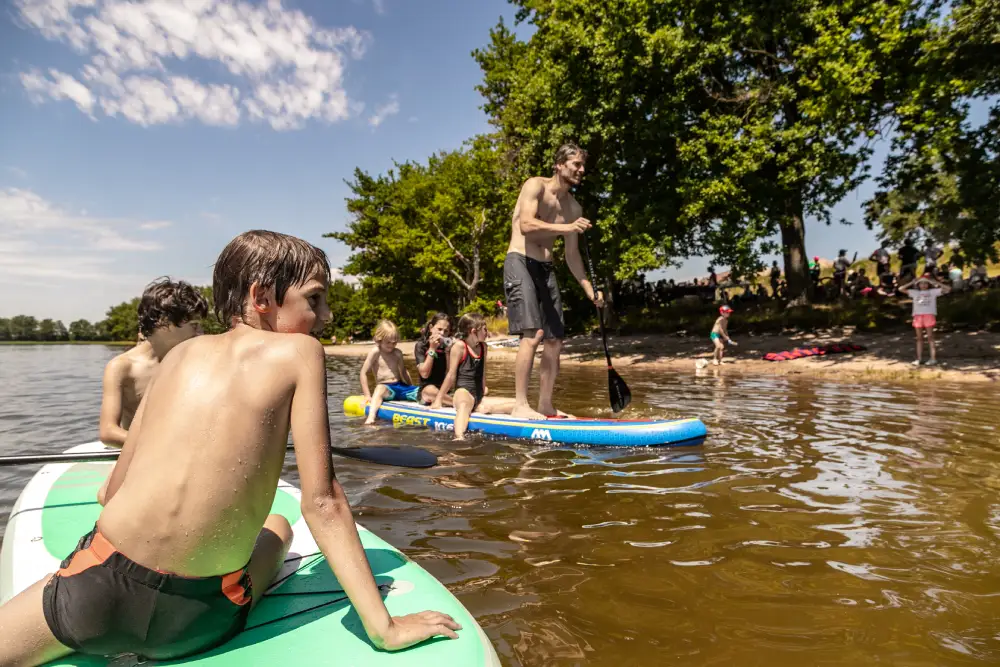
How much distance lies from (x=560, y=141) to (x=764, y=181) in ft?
18.1

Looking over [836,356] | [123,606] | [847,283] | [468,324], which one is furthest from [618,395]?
[847,283]

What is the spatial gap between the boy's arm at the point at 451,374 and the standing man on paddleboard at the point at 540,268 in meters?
1.01

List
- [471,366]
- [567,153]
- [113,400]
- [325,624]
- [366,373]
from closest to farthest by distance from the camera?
[325,624] → [113,400] → [567,153] → [471,366] → [366,373]

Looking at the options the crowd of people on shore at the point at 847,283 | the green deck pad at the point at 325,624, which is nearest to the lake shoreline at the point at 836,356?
the crowd of people on shore at the point at 847,283

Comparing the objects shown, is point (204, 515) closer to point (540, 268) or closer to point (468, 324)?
point (540, 268)

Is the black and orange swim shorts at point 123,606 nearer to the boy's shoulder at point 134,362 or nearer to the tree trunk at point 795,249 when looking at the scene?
the boy's shoulder at point 134,362

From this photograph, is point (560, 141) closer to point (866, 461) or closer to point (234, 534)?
point (866, 461)

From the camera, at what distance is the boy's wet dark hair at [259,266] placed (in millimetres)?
1740

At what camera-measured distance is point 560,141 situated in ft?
53.4

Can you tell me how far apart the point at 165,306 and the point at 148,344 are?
1.14ft

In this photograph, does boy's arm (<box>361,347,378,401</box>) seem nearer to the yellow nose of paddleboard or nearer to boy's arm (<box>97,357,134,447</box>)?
the yellow nose of paddleboard

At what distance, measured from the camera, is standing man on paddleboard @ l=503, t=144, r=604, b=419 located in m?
6.00

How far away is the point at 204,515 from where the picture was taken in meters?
1.58

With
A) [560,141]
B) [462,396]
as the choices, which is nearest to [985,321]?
[560,141]
